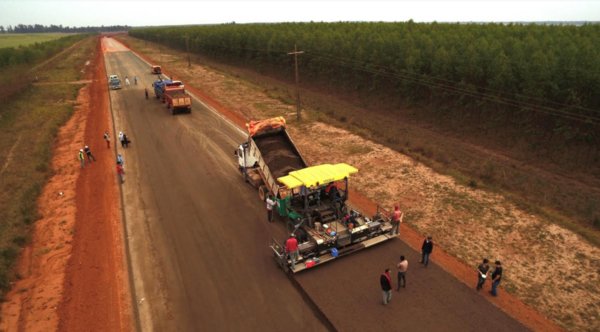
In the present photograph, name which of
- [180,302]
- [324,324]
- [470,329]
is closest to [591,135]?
[470,329]

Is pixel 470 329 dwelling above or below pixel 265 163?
below

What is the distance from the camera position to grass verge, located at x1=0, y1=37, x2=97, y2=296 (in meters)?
16.0

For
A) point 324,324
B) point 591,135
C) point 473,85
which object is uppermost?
point 473,85

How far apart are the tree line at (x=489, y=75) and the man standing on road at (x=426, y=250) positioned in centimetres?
1968

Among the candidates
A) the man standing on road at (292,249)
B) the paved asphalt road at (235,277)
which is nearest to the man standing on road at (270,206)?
the paved asphalt road at (235,277)

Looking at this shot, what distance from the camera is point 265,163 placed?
18.3 m

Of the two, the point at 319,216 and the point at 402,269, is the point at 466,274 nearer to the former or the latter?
the point at 402,269

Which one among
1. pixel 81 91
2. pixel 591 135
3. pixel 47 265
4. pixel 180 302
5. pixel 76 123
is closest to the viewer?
pixel 180 302

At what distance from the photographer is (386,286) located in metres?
11.4

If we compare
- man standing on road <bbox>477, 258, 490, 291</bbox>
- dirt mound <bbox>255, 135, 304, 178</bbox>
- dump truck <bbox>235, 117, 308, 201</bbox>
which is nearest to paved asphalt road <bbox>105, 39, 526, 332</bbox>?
man standing on road <bbox>477, 258, 490, 291</bbox>

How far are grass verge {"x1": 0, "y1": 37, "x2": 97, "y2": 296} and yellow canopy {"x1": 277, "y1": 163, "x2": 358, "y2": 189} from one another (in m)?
11.3

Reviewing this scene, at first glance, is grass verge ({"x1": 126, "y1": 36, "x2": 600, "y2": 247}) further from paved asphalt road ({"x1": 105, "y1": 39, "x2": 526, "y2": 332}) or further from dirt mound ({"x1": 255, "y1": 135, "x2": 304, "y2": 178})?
paved asphalt road ({"x1": 105, "y1": 39, "x2": 526, "y2": 332})

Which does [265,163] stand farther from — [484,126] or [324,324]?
[484,126]

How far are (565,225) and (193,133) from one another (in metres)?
26.5
